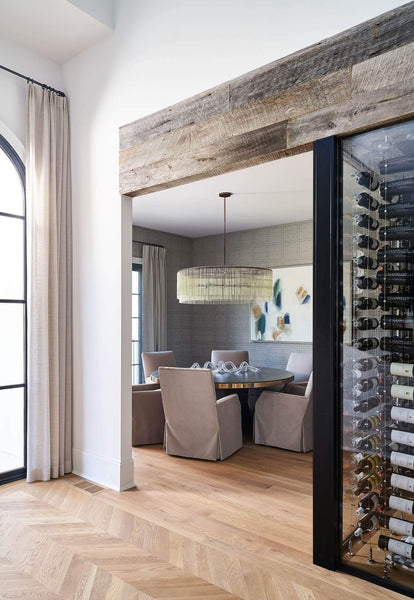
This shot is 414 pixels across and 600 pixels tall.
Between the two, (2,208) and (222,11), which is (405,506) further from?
(2,208)

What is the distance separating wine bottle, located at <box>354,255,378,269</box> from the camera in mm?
2162

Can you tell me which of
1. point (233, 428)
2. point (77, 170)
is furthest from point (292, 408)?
point (77, 170)

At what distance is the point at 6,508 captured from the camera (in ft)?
9.61

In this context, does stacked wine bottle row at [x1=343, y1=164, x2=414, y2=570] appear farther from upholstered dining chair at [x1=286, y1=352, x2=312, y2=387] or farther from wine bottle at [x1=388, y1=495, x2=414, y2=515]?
upholstered dining chair at [x1=286, y1=352, x2=312, y2=387]

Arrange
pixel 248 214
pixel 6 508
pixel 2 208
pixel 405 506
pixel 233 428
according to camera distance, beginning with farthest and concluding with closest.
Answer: pixel 248 214 < pixel 233 428 < pixel 2 208 < pixel 6 508 < pixel 405 506

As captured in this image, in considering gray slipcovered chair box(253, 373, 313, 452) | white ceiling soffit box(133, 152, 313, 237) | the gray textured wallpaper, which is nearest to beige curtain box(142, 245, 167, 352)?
the gray textured wallpaper

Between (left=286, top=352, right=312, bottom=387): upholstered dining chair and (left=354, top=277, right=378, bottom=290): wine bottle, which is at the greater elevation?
(left=354, top=277, right=378, bottom=290): wine bottle

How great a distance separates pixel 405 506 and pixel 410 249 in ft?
3.79

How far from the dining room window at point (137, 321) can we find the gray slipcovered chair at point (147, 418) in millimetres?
2169

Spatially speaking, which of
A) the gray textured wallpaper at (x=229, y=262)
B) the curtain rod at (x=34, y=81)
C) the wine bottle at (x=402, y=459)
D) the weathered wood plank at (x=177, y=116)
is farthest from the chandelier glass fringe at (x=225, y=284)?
the wine bottle at (x=402, y=459)

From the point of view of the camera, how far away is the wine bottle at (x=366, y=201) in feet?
7.11

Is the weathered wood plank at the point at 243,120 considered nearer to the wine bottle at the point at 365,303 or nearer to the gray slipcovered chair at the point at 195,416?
the wine bottle at the point at 365,303

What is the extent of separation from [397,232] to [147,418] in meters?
3.29

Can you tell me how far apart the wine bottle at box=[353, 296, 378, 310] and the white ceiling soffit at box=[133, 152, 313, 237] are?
2167 millimetres
